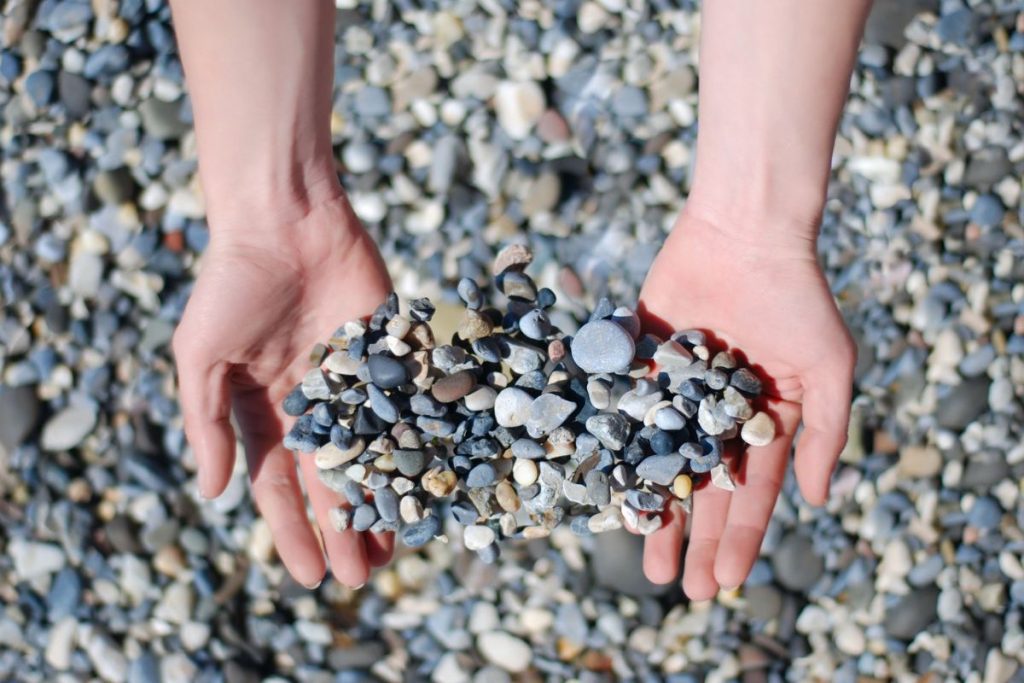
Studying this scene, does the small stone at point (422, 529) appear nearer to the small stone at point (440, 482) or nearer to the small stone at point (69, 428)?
the small stone at point (440, 482)

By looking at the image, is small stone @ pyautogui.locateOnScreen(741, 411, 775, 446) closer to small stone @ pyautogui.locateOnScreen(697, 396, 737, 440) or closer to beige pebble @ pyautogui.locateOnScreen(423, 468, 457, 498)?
small stone @ pyautogui.locateOnScreen(697, 396, 737, 440)

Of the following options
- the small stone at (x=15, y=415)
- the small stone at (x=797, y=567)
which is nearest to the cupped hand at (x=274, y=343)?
the small stone at (x=15, y=415)

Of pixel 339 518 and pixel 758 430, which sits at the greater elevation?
pixel 758 430

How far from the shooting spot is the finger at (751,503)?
1.40m

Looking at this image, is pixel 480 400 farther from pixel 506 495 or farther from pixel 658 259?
pixel 658 259

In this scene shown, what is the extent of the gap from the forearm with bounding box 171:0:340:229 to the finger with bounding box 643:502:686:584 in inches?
27.8

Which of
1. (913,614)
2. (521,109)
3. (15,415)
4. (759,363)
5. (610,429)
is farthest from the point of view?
(521,109)

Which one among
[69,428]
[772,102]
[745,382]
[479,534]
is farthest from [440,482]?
[69,428]

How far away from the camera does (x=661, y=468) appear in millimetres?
1334

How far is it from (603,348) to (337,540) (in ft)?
1.53

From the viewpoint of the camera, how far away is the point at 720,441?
1.38 metres

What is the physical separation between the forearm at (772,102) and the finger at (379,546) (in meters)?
Result: 0.67

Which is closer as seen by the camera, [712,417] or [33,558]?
[712,417]

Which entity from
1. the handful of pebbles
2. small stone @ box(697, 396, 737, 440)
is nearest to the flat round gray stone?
the handful of pebbles
